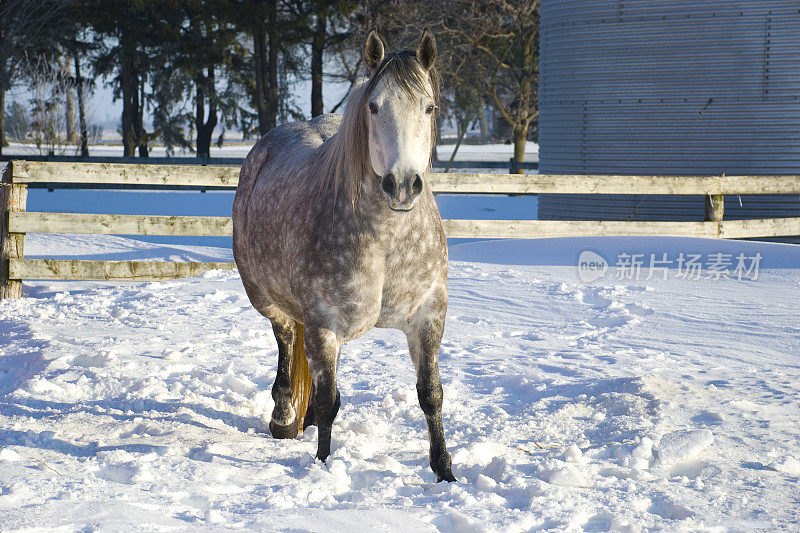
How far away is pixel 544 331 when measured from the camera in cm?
686

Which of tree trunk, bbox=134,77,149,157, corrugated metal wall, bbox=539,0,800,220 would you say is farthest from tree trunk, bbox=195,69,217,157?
corrugated metal wall, bbox=539,0,800,220

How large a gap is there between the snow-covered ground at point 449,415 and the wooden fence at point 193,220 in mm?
442

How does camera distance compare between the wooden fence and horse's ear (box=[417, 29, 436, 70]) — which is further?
the wooden fence

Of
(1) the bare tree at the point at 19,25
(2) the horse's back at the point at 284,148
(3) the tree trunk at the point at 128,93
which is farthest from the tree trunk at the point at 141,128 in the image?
(2) the horse's back at the point at 284,148

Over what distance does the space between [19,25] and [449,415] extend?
2257 centimetres

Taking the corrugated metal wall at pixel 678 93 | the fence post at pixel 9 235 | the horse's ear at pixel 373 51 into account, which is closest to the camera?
the horse's ear at pixel 373 51

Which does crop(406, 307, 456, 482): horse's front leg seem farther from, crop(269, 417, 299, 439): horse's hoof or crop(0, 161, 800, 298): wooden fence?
crop(0, 161, 800, 298): wooden fence

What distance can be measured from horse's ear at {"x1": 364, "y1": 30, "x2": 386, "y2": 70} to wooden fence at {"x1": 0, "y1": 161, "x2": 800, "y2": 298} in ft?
18.9

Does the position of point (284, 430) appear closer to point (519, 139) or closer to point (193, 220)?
point (193, 220)

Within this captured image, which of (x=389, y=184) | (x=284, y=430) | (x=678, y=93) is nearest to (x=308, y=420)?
(x=284, y=430)

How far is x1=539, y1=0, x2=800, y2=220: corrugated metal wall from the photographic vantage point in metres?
11.8

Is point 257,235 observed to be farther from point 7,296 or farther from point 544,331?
point 7,296

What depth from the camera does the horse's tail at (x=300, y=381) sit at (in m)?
4.64

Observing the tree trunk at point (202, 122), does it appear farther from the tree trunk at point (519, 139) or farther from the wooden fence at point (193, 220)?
the wooden fence at point (193, 220)
